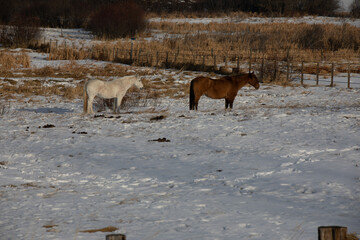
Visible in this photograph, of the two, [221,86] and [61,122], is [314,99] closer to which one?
[221,86]

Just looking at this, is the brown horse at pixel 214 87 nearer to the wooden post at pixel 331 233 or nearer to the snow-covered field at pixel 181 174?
the snow-covered field at pixel 181 174

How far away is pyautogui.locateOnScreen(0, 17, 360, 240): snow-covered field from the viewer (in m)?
5.45

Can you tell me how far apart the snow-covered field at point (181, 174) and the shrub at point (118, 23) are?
4044 centimetres

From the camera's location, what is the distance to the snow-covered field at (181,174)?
17.9 ft

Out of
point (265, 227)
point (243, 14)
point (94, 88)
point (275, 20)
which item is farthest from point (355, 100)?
point (243, 14)

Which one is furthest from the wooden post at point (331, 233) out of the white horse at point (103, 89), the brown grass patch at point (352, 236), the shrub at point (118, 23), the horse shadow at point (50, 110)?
the shrub at point (118, 23)

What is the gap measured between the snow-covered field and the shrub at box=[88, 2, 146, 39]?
133 feet

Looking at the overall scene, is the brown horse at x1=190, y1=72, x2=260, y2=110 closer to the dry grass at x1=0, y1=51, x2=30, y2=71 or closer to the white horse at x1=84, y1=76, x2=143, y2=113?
the white horse at x1=84, y1=76, x2=143, y2=113

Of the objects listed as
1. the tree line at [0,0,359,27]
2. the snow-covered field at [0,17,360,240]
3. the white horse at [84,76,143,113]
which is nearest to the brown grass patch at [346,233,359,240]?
the snow-covered field at [0,17,360,240]

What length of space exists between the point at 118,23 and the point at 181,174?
158 ft

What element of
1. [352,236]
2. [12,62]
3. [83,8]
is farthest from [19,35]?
[352,236]

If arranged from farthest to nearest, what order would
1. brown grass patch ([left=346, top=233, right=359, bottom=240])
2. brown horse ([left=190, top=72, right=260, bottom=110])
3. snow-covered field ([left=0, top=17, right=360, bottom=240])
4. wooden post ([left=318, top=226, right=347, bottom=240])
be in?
1. brown horse ([left=190, top=72, right=260, bottom=110])
2. snow-covered field ([left=0, top=17, right=360, bottom=240])
3. brown grass patch ([left=346, top=233, right=359, bottom=240])
4. wooden post ([left=318, top=226, right=347, bottom=240])

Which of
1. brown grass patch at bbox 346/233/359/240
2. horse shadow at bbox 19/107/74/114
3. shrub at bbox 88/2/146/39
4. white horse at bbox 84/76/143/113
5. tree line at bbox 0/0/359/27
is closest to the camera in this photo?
brown grass patch at bbox 346/233/359/240

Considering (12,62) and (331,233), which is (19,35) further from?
(331,233)
